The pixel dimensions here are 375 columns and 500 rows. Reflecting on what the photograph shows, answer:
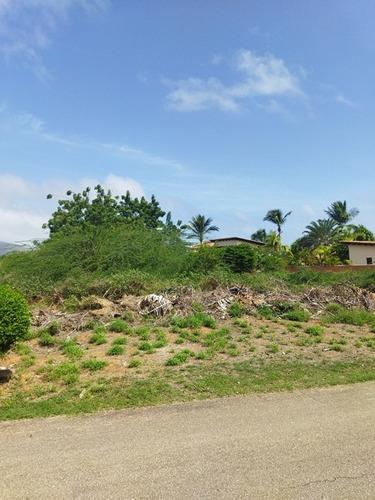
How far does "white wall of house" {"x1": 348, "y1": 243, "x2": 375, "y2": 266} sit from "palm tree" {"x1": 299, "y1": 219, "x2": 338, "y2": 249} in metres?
7.66

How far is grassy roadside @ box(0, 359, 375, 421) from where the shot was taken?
521 centimetres

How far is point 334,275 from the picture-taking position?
1634cm

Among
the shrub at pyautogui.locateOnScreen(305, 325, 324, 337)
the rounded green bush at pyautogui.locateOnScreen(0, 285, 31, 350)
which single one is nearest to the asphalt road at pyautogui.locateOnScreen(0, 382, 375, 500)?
the rounded green bush at pyautogui.locateOnScreen(0, 285, 31, 350)

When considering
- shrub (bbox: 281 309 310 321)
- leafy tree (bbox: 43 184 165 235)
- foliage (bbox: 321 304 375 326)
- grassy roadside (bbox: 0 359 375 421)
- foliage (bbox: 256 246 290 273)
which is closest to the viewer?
grassy roadside (bbox: 0 359 375 421)

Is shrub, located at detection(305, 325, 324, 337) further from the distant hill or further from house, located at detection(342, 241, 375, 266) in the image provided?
house, located at detection(342, 241, 375, 266)

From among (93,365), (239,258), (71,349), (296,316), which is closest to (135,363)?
(93,365)

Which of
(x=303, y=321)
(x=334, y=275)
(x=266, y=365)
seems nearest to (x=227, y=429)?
(x=266, y=365)

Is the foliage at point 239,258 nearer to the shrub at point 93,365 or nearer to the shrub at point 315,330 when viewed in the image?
the shrub at point 315,330

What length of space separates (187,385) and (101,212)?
97.2 feet

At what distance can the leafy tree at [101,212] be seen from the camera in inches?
1309

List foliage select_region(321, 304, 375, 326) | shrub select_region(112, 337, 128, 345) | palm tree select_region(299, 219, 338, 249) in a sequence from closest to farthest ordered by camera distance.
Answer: shrub select_region(112, 337, 128, 345) < foliage select_region(321, 304, 375, 326) < palm tree select_region(299, 219, 338, 249)

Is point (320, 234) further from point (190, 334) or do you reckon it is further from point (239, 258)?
point (190, 334)

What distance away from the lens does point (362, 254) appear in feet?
117

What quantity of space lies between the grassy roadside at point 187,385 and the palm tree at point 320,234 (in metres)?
39.1
